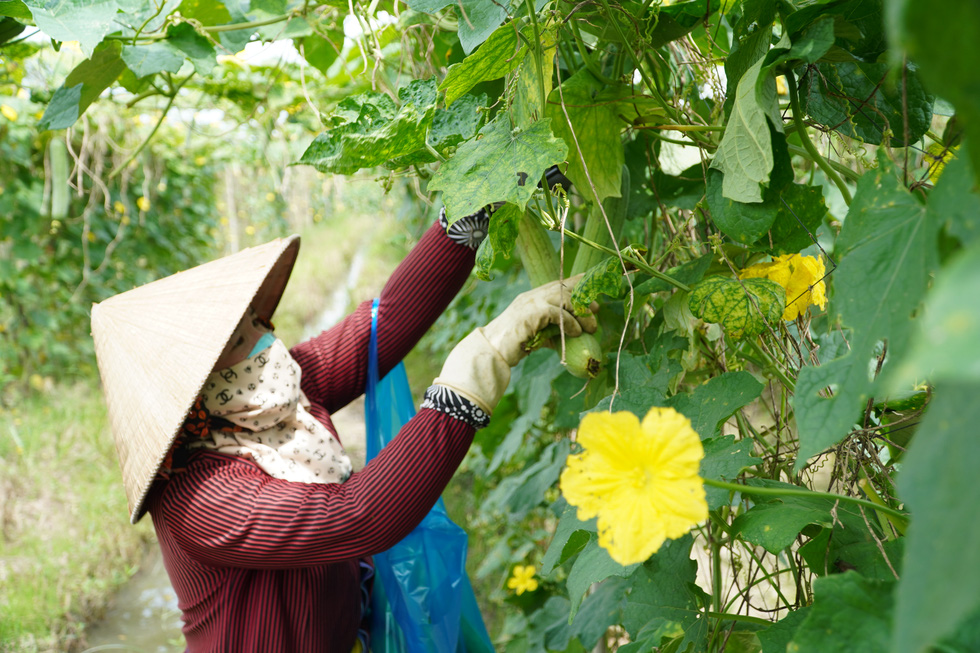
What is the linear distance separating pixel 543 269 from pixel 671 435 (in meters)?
0.64

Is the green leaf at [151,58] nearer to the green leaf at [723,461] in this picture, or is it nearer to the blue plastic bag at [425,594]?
the blue plastic bag at [425,594]

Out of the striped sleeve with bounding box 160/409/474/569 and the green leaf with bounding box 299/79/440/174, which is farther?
the striped sleeve with bounding box 160/409/474/569

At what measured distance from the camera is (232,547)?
41.3 inches

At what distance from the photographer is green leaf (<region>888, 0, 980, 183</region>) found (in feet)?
0.73

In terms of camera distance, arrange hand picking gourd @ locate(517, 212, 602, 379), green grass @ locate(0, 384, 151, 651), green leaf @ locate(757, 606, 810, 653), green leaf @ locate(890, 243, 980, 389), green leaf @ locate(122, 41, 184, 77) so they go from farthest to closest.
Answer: green grass @ locate(0, 384, 151, 651) < green leaf @ locate(122, 41, 184, 77) < hand picking gourd @ locate(517, 212, 602, 379) < green leaf @ locate(757, 606, 810, 653) < green leaf @ locate(890, 243, 980, 389)

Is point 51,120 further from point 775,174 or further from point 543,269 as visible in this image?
point 775,174

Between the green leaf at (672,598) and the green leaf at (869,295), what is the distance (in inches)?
16.3

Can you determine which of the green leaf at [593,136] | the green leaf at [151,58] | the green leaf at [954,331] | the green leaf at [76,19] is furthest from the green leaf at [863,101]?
the green leaf at [151,58]

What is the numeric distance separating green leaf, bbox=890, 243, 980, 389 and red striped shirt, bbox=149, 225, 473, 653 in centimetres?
92

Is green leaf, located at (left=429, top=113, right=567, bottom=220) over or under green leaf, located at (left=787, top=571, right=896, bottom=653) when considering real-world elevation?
over

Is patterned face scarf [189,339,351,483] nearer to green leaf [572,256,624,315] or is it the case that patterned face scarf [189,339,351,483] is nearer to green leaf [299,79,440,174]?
green leaf [299,79,440,174]

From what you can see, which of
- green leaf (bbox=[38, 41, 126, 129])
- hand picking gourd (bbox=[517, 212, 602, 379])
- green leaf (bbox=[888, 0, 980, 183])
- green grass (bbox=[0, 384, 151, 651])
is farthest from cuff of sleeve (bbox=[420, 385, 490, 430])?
green grass (bbox=[0, 384, 151, 651])

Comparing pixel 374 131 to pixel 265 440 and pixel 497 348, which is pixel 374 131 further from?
pixel 265 440

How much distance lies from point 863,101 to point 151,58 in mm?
1078
